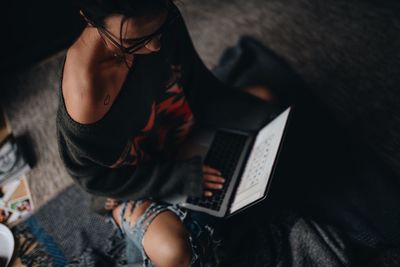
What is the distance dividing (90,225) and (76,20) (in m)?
1.24

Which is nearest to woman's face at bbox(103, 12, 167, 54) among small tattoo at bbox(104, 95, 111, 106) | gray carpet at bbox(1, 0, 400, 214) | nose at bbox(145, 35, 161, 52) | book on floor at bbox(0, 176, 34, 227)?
nose at bbox(145, 35, 161, 52)

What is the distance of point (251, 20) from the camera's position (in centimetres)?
180

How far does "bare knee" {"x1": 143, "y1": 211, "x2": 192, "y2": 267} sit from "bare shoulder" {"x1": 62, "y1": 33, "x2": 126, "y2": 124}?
0.37m

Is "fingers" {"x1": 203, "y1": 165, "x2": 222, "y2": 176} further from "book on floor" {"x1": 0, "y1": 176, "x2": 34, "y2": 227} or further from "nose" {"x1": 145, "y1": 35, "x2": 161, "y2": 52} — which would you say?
"book on floor" {"x1": 0, "y1": 176, "x2": 34, "y2": 227}

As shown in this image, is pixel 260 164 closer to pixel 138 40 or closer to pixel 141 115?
pixel 141 115

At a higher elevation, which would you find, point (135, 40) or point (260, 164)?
point (135, 40)

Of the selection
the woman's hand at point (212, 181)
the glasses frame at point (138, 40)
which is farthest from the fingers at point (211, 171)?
the glasses frame at point (138, 40)

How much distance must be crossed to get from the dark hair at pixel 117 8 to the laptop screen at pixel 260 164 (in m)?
0.52

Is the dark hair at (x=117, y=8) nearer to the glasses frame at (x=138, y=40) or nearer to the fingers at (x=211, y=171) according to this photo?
the glasses frame at (x=138, y=40)

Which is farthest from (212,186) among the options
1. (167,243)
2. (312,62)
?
(312,62)

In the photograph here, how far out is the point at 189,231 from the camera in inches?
39.4

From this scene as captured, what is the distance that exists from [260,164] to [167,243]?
1.20 ft

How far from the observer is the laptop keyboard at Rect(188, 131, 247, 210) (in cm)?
105

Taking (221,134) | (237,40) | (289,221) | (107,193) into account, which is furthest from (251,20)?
(107,193)
